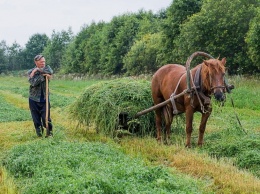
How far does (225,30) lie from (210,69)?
→ 18256mm

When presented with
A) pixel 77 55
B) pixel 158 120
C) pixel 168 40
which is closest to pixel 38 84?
pixel 158 120

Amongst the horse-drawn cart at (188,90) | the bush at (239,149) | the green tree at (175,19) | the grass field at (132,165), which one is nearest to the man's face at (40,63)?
the grass field at (132,165)

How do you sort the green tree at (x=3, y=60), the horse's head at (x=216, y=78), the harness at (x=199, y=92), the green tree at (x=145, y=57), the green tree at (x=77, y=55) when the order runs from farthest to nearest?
1. the green tree at (x=3, y=60)
2. the green tree at (x=77, y=55)
3. the green tree at (x=145, y=57)
4. the harness at (x=199, y=92)
5. the horse's head at (x=216, y=78)

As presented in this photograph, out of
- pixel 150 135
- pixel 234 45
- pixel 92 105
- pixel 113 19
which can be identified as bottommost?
pixel 150 135

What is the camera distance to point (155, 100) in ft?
29.9

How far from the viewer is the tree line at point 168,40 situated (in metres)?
23.9

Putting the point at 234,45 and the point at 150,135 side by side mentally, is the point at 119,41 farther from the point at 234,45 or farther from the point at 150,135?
the point at 150,135

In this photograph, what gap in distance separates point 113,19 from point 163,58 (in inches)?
830

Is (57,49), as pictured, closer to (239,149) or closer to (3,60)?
(3,60)

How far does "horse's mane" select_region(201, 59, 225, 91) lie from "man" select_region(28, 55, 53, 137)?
4142mm

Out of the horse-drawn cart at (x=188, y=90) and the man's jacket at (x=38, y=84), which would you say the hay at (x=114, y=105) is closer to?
the horse-drawn cart at (x=188, y=90)

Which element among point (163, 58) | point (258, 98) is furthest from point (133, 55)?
point (258, 98)

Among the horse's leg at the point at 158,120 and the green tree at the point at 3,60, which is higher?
the green tree at the point at 3,60

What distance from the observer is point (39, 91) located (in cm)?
922
